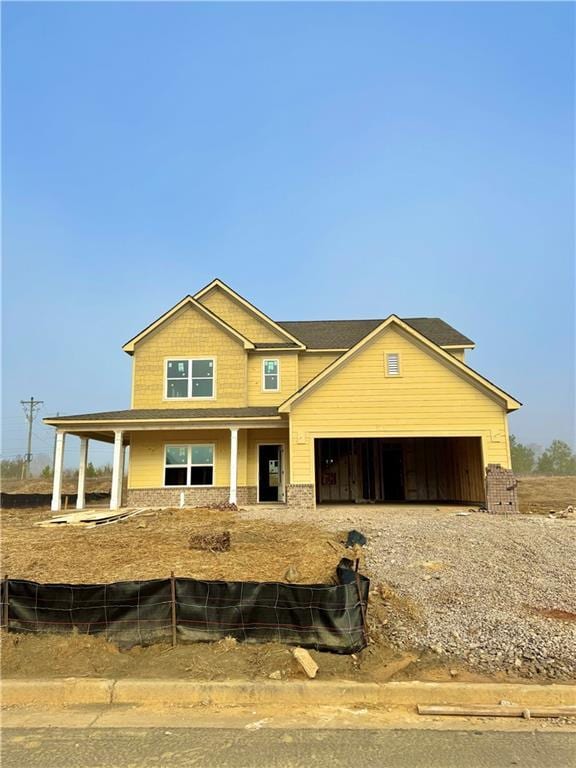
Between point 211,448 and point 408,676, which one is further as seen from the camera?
point 211,448

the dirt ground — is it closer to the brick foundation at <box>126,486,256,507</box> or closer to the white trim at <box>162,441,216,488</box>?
the brick foundation at <box>126,486,256,507</box>

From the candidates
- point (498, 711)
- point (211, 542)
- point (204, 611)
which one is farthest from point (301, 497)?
point (498, 711)

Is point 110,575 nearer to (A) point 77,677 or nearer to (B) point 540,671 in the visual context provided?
(A) point 77,677

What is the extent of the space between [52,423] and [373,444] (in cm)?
1253

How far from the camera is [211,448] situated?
19.8m

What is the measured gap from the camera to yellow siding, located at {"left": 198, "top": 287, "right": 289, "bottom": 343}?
22.1 meters

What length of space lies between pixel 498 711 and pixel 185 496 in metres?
15.8

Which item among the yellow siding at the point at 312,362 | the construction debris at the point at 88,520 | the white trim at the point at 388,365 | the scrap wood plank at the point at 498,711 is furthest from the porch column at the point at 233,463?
the scrap wood plank at the point at 498,711

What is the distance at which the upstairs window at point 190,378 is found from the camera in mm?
20562

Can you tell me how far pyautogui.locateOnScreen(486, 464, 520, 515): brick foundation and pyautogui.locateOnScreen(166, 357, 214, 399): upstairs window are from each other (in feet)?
35.3

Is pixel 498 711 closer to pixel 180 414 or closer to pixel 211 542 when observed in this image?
pixel 211 542

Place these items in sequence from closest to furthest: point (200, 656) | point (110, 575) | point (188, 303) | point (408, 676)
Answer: point (408, 676), point (200, 656), point (110, 575), point (188, 303)

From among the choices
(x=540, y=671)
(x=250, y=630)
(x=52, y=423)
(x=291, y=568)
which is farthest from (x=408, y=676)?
(x=52, y=423)

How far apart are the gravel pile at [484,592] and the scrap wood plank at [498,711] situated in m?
0.55
